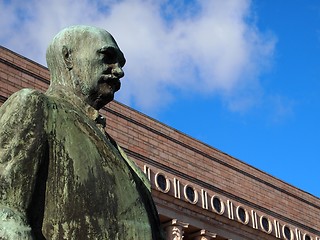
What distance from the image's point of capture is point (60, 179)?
2.39m

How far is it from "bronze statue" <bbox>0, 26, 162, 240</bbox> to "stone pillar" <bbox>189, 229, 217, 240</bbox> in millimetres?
25471

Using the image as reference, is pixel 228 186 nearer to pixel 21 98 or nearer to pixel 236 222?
pixel 236 222

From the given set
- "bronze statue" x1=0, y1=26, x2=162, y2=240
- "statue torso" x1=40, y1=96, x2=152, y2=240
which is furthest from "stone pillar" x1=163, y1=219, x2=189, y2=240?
"statue torso" x1=40, y1=96, x2=152, y2=240

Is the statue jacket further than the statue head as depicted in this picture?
No

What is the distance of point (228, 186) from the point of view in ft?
98.0

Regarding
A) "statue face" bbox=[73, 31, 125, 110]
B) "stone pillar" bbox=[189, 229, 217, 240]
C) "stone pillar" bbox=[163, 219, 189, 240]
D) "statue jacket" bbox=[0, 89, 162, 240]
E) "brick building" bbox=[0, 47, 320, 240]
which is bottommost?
"statue jacket" bbox=[0, 89, 162, 240]

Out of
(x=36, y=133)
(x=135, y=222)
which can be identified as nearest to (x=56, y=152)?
(x=36, y=133)

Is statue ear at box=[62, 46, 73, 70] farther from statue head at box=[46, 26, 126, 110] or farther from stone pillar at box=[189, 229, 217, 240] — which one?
stone pillar at box=[189, 229, 217, 240]

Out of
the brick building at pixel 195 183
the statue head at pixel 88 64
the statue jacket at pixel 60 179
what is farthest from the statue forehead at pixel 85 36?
the brick building at pixel 195 183

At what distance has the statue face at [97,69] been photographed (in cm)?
267

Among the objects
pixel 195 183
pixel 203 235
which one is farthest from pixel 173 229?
pixel 195 183

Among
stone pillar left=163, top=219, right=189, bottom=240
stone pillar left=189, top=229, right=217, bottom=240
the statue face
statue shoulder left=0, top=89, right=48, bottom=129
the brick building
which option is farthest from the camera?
stone pillar left=189, top=229, right=217, bottom=240

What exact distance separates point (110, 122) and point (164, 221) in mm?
4046

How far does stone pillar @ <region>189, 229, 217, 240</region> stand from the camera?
2794cm
